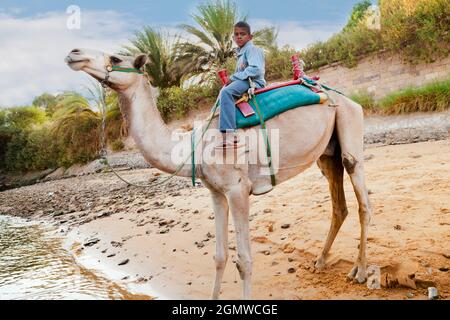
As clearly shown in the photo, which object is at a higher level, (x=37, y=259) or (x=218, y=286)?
(x=218, y=286)

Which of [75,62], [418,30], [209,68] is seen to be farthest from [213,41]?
[75,62]

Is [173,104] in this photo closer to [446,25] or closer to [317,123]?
[446,25]

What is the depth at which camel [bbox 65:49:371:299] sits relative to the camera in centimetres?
352

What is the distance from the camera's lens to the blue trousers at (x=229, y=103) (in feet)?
11.9

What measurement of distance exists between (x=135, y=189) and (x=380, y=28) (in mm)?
8951

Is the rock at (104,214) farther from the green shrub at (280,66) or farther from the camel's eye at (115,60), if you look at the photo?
the green shrub at (280,66)

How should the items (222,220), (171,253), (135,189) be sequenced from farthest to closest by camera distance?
(135,189)
(171,253)
(222,220)

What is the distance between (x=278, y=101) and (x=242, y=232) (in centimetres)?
121

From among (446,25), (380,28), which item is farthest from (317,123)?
(380,28)

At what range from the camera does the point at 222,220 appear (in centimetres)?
373

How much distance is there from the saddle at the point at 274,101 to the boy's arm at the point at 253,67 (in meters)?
0.16

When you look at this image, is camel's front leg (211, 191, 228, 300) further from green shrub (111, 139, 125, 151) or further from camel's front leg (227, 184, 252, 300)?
green shrub (111, 139, 125, 151)

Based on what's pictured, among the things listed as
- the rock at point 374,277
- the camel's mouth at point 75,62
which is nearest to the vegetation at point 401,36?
the rock at point 374,277

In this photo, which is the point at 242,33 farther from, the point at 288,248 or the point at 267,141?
the point at 288,248
